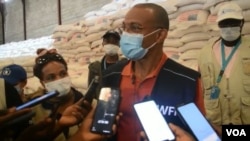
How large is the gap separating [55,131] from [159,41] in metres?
0.56

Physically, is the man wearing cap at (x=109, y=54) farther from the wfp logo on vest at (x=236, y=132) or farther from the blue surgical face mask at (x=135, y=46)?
the wfp logo on vest at (x=236, y=132)

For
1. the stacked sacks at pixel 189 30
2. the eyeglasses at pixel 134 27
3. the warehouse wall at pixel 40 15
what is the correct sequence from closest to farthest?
the eyeglasses at pixel 134 27 < the stacked sacks at pixel 189 30 < the warehouse wall at pixel 40 15

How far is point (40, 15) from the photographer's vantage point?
812 cm

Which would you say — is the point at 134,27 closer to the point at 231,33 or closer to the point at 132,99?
the point at 132,99

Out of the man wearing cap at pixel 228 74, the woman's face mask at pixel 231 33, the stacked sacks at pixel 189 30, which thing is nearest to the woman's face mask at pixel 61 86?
the man wearing cap at pixel 228 74

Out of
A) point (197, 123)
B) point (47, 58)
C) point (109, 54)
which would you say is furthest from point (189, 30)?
point (197, 123)

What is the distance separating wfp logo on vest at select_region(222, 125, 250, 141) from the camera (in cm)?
109

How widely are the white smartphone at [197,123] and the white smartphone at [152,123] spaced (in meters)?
0.06

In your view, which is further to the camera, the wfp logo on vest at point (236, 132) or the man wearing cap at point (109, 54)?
the man wearing cap at point (109, 54)

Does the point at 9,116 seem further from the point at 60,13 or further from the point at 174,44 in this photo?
the point at 60,13

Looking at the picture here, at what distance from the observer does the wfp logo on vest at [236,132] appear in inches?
43.1

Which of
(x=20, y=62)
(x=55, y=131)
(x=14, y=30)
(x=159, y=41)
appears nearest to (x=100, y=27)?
(x=20, y=62)

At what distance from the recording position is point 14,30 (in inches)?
370

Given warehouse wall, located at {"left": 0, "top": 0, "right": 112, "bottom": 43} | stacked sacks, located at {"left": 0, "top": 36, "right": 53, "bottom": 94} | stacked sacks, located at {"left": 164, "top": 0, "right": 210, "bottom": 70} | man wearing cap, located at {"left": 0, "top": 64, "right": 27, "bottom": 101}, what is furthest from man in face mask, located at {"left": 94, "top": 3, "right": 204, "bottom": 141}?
warehouse wall, located at {"left": 0, "top": 0, "right": 112, "bottom": 43}
